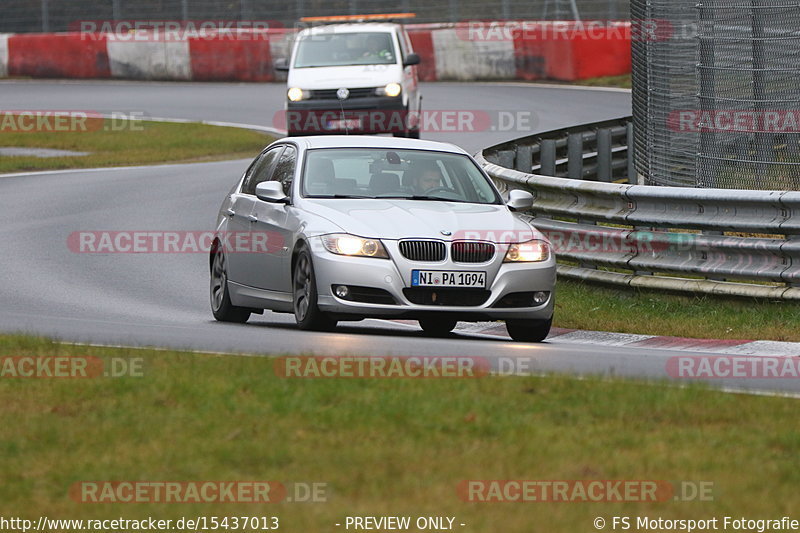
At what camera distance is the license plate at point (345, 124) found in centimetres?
2494

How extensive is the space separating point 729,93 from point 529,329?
4336 mm

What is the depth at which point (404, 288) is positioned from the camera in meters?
10.8

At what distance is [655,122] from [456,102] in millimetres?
15657

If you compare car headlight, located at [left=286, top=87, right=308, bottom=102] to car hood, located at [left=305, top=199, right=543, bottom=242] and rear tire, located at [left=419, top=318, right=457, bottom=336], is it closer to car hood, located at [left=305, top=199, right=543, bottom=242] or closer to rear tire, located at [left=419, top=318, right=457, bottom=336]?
rear tire, located at [left=419, top=318, right=457, bottom=336]

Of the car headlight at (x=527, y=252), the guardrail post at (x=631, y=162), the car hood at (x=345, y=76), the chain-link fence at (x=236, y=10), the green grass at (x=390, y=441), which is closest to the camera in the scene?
the green grass at (x=390, y=441)

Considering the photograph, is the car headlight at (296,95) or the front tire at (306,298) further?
the car headlight at (296,95)

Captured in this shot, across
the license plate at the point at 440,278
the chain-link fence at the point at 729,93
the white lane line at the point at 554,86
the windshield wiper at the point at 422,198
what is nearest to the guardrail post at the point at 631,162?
the chain-link fence at the point at 729,93

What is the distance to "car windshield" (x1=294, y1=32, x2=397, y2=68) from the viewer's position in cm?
2575

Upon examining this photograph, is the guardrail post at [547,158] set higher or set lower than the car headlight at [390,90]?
lower

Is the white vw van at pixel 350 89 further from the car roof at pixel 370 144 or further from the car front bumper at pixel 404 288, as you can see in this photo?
the car front bumper at pixel 404 288

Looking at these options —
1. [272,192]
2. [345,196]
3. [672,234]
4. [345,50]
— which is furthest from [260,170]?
[345,50]

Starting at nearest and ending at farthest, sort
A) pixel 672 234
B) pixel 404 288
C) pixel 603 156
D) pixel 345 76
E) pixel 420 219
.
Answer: pixel 404 288
pixel 420 219
pixel 672 234
pixel 603 156
pixel 345 76

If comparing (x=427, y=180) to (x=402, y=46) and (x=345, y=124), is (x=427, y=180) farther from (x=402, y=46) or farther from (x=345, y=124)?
(x=402, y=46)

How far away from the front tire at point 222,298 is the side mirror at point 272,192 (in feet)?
3.71
